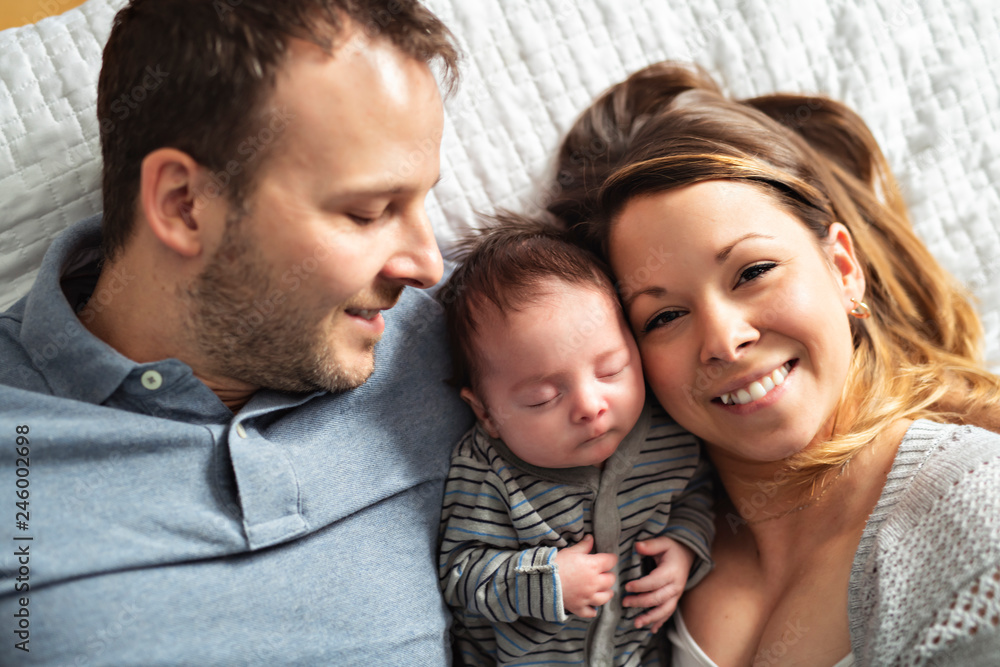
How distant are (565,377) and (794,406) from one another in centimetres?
44

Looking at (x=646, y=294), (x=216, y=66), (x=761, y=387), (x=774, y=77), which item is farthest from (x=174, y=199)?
(x=774, y=77)

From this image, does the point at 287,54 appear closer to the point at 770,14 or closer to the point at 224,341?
the point at 224,341

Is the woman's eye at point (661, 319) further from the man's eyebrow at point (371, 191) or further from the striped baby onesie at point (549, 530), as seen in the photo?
the man's eyebrow at point (371, 191)

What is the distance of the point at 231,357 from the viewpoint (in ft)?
4.51

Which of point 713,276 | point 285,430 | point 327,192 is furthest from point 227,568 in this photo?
point 713,276

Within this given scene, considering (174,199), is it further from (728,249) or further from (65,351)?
(728,249)

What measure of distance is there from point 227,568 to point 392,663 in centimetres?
36

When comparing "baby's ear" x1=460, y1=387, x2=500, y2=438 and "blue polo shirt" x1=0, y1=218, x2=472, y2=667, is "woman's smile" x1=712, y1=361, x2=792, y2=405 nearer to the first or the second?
"baby's ear" x1=460, y1=387, x2=500, y2=438

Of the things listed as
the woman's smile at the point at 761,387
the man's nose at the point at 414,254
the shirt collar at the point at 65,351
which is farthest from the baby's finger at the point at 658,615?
the shirt collar at the point at 65,351

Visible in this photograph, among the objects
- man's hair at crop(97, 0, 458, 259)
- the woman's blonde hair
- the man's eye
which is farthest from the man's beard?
the woman's blonde hair

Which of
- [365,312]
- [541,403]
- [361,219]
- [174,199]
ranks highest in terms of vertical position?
[174,199]

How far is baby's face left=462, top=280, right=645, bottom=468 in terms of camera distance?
1401 millimetres

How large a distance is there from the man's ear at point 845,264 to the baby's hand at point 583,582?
74 cm

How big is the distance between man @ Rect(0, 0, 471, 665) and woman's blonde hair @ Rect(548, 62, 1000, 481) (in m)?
0.47
